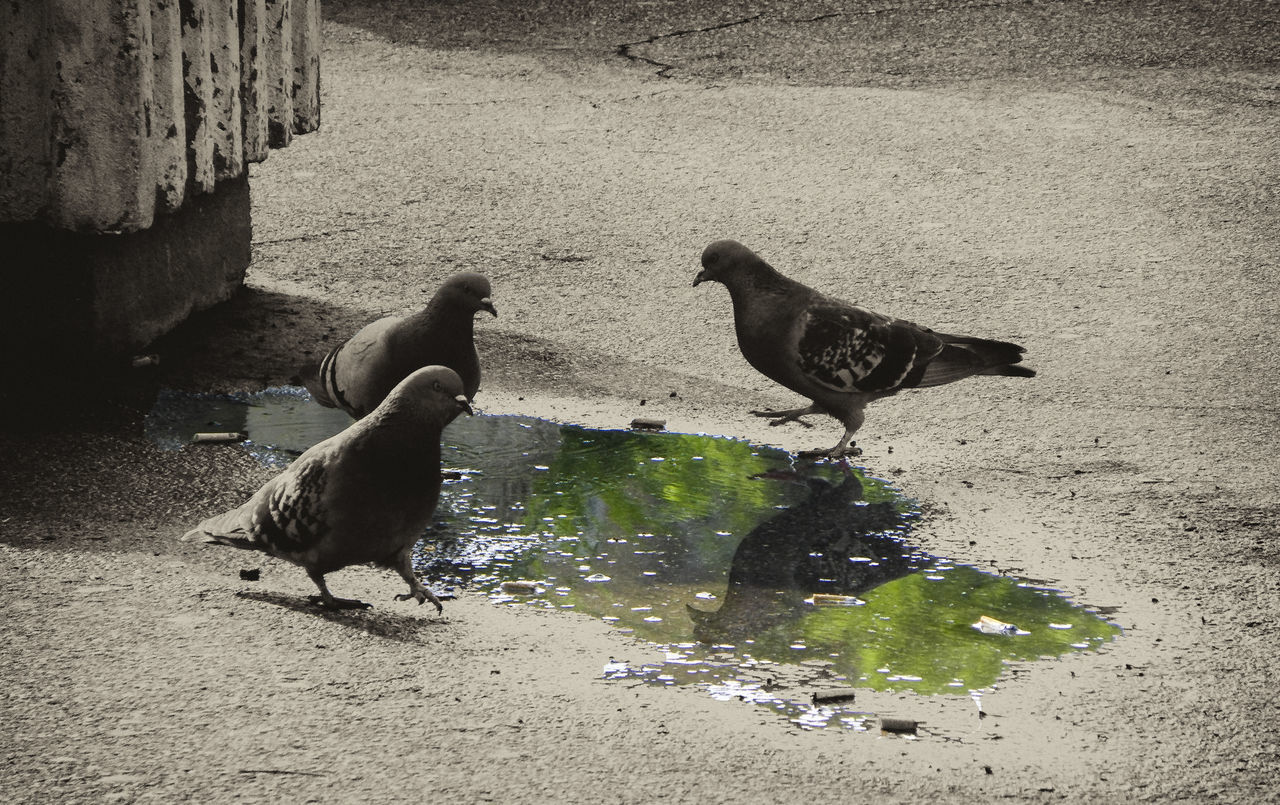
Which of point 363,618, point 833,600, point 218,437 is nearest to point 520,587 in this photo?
point 363,618

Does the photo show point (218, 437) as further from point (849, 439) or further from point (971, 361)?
point (971, 361)

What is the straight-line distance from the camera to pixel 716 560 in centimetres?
428

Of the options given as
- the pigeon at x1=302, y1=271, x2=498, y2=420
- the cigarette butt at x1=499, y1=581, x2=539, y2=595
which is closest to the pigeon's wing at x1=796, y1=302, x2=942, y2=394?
the pigeon at x1=302, y1=271, x2=498, y2=420

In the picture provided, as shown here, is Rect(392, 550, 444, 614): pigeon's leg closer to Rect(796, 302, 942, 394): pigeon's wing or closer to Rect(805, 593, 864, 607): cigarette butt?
Rect(805, 593, 864, 607): cigarette butt

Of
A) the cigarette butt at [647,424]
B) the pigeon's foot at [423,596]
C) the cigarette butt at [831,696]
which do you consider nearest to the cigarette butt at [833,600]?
the cigarette butt at [831,696]

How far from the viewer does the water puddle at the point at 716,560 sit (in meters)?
3.59

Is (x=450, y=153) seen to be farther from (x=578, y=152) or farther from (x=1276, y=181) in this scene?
(x=1276, y=181)

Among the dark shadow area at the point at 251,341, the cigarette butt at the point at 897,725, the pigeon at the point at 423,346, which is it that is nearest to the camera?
the cigarette butt at the point at 897,725

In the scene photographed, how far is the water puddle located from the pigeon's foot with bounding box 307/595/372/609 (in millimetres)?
320

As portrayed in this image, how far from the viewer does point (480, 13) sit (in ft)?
35.3

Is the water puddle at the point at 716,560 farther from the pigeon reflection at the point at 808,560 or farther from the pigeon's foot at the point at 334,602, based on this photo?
the pigeon's foot at the point at 334,602

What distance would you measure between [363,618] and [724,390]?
2388 mm

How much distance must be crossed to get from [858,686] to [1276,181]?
543cm

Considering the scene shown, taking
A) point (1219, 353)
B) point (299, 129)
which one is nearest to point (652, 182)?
point (299, 129)
